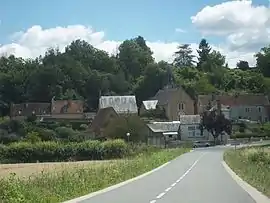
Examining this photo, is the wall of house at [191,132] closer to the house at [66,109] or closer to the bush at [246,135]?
the bush at [246,135]

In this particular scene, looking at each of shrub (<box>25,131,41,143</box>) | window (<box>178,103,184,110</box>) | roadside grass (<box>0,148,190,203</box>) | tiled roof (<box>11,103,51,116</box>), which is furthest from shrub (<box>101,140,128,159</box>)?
tiled roof (<box>11,103,51,116</box>)

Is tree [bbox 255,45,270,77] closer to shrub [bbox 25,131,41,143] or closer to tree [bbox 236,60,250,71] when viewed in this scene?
tree [bbox 236,60,250,71]

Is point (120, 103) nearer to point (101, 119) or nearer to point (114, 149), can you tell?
point (101, 119)

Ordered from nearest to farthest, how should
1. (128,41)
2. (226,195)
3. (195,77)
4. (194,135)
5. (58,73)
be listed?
1. (226,195)
2. (194,135)
3. (58,73)
4. (195,77)
5. (128,41)

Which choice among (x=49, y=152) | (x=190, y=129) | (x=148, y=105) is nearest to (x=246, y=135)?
(x=190, y=129)

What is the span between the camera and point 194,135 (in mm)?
121000

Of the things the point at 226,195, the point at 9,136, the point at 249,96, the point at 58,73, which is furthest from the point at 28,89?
the point at 226,195

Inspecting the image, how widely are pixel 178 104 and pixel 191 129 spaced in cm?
1731

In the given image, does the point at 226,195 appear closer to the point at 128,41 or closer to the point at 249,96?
the point at 249,96

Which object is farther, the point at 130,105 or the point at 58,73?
the point at 58,73

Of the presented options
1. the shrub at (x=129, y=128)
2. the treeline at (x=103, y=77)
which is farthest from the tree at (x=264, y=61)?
the shrub at (x=129, y=128)

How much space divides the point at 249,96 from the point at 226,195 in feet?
385

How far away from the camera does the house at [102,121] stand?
109438 mm

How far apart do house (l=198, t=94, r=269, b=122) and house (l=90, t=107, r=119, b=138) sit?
32.2 m
